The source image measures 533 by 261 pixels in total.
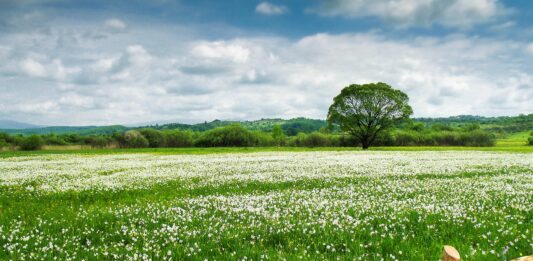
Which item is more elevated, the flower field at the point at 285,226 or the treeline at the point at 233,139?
the treeline at the point at 233,139

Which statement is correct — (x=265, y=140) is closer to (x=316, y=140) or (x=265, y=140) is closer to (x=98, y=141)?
(x=316, y=140)

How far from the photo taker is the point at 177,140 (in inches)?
4318

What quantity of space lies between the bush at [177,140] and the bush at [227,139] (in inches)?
120

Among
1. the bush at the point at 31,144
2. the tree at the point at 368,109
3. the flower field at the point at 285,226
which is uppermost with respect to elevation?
the tree at the point at 368,109

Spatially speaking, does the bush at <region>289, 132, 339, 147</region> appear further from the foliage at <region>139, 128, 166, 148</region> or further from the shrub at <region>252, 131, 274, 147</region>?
the foliage at <region>139, 128, 166, 148</region>

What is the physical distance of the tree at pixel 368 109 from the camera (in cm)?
7175

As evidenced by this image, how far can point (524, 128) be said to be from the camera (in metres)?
188

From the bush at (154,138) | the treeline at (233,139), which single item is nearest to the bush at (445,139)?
the treeline at (233,139)

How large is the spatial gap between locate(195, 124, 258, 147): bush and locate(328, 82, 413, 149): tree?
4189 cm

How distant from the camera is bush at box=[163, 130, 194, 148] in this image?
352 feet

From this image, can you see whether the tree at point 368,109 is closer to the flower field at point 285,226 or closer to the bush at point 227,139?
the bush at point 227,139

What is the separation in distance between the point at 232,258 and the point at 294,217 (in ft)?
11.2

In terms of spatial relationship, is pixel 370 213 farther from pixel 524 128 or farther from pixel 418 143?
pixel 524 128

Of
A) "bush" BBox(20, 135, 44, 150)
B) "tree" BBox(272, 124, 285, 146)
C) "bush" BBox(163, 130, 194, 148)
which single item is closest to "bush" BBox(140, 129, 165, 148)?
"bush" BBox(163, 130, 194, 148)
